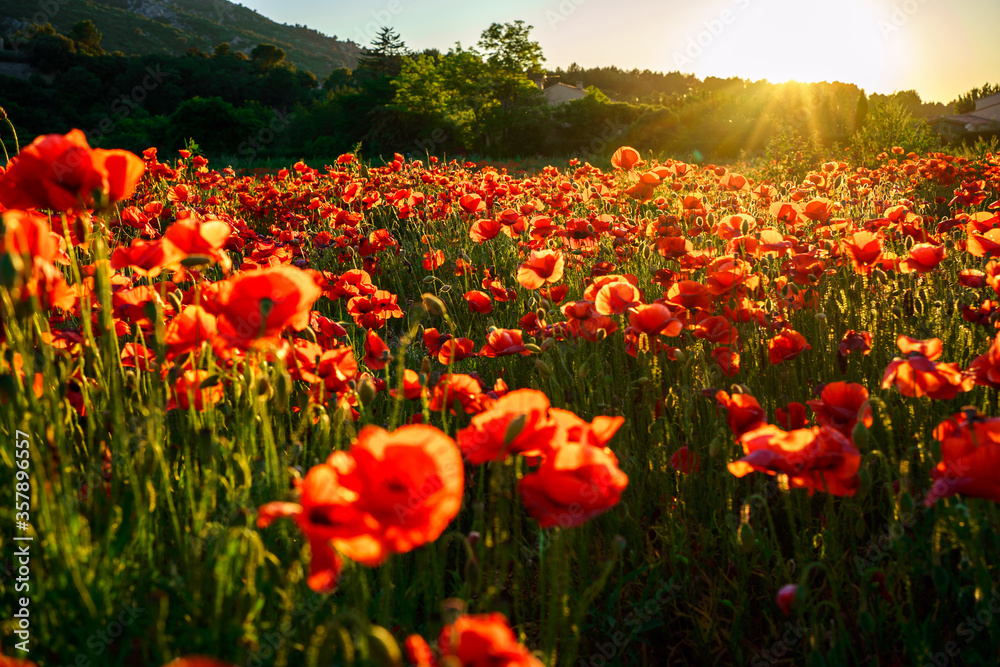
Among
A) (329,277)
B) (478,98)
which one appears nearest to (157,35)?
(478,98)

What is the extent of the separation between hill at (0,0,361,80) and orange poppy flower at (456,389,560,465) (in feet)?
193

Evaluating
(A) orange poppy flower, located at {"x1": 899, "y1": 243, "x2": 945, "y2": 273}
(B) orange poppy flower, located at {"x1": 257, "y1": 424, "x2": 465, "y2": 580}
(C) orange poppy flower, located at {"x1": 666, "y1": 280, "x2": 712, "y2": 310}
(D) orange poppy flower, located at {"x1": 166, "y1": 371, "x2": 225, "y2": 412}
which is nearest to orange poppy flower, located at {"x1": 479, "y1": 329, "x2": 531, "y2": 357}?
(C) orange poppy flower, located at {"x1": 666, "y1": 280, "x2": 712, "y2": 310}

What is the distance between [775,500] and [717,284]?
789 millimetres

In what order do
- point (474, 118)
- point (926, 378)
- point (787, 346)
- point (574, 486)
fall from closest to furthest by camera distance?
point (574, 486)
point (926, 378)
point (787, 346)
point (474, 118)

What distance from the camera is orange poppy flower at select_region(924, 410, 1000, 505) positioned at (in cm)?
89

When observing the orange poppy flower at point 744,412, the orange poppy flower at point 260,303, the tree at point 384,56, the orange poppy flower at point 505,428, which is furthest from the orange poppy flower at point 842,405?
the tree at point 384,56

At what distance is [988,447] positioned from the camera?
2.93 ft

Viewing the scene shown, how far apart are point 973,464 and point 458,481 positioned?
790mm

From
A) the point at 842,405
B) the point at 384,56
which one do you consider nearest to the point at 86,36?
the point at 384,56

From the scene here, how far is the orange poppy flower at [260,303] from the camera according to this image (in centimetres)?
104

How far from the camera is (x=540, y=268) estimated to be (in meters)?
2.22

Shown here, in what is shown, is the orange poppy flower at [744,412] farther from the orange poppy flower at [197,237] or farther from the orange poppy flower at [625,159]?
the orange poppy flower at [625,159]

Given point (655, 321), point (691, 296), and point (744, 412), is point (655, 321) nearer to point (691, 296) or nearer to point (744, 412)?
point (691, 296)

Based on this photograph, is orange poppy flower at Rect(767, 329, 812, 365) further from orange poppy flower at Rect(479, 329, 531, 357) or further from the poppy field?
orange poppy flower at Rect(479, 329, 531, 357)
